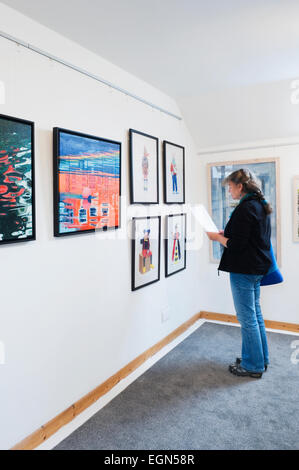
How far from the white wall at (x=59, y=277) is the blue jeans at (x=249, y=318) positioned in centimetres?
80

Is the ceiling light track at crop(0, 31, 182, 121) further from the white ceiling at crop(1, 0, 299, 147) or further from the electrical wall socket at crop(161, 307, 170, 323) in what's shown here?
the electrical wall socket at crop(161, 307, 170, 323)

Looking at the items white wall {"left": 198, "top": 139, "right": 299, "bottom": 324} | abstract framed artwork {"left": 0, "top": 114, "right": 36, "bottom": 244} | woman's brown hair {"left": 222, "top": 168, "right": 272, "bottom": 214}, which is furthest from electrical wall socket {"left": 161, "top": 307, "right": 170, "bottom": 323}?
abstract framed artwork {"left": 0, "top": 114, "right": 36, "bottom": 244}

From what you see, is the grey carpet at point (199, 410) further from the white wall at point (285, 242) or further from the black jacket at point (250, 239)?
the black jacket at point (250, 239)

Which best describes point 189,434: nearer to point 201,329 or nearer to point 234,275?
point 234,275

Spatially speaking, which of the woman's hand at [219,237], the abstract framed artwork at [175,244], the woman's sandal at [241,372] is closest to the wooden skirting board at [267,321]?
the abstract framed artwork at [175,244]

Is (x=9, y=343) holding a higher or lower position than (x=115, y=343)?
higher

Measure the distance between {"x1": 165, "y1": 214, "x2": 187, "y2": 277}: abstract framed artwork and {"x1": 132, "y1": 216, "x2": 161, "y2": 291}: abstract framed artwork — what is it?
0.19 m

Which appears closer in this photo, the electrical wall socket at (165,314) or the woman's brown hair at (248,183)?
the woman's brown hair at (248,183)

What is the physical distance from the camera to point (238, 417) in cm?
231

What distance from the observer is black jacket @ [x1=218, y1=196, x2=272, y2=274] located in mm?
2648

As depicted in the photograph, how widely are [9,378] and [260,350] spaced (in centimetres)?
181

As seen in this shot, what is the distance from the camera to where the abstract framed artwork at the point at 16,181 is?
1.81 metres

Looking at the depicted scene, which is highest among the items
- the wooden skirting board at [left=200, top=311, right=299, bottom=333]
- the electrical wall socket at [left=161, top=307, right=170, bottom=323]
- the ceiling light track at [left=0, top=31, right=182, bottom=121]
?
the ceiling light track at [left=0, top=31, right=182, bottom=121]
